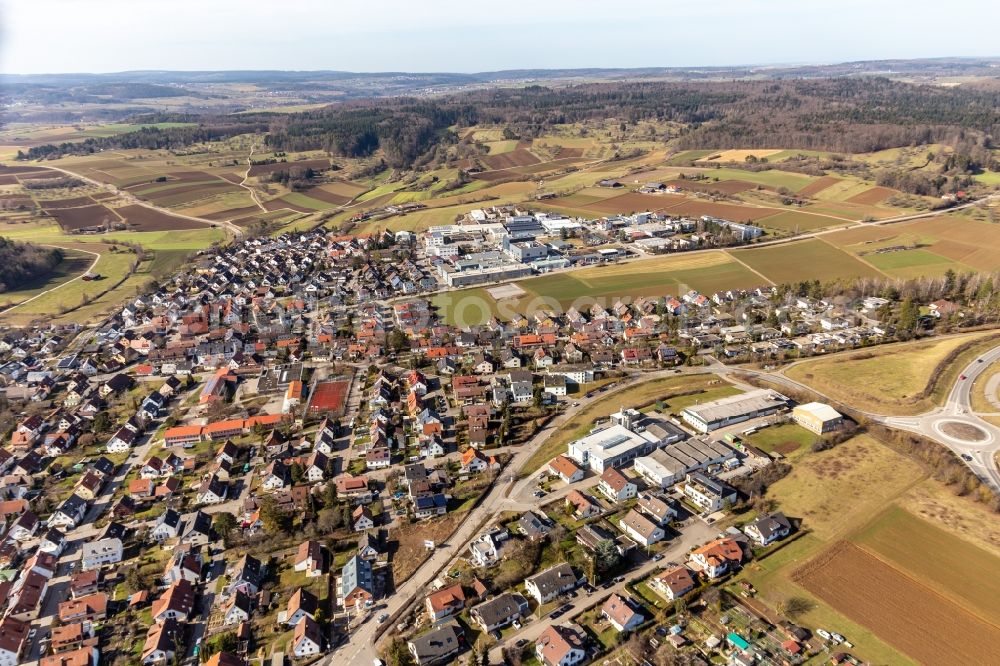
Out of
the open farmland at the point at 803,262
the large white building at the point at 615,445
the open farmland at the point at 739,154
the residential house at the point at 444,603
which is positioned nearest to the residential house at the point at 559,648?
the residential house at the point at 444,603

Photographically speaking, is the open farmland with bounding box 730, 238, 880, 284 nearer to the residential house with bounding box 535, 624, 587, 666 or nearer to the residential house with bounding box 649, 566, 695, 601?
the residential house with bounding box 649, 566, 695, 601

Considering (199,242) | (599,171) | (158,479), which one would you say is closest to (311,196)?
(199,242)

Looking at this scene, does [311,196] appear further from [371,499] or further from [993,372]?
[993,372]

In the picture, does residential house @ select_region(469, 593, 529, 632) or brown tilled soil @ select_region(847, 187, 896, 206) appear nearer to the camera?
residential house @ select_region(469, 593, 529, 632)

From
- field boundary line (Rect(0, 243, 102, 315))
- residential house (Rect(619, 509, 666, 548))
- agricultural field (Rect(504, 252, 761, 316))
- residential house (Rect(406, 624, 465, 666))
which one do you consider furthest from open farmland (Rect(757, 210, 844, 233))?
field boundary line (Rect(0, 243, 102, 315))

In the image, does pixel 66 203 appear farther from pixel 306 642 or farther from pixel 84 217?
pixel 306 642

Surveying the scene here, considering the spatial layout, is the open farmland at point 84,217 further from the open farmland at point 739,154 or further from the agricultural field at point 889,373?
the open farmland at point 739,154
